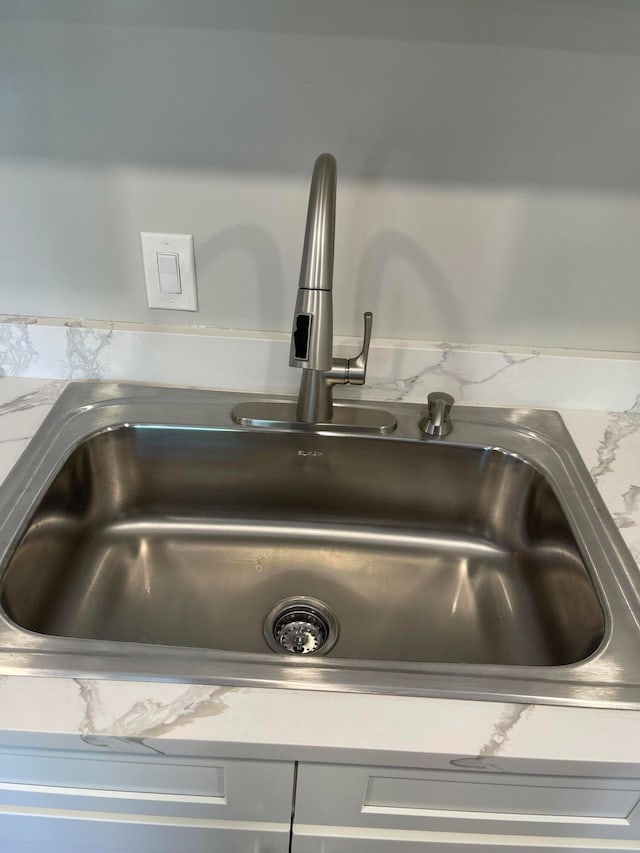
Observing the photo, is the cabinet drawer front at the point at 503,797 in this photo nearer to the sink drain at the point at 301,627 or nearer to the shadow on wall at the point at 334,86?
the sink drain at the point at 301,627

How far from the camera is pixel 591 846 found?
25.0 inches

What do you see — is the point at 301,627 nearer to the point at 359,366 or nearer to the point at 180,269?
the point at 359,366

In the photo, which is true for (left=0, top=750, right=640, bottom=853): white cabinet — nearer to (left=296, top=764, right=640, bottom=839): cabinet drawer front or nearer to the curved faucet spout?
(left=296, top=764, right=640, bottom=839): cabinet drawer front

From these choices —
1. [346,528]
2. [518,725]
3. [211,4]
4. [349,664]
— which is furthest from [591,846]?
[211,4]

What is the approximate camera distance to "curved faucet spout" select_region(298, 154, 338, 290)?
723mm

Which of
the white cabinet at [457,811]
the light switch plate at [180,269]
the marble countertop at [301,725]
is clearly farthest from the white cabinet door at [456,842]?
the light switch plate at [180,269]

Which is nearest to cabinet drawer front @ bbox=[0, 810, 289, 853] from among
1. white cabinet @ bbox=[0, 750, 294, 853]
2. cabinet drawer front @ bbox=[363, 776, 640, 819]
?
white cabinet @ bbox=[0, 750, 294, 853]

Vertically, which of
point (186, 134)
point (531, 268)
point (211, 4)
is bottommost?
point (531, 268)

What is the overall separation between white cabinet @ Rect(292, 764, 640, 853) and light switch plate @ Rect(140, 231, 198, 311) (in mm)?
660

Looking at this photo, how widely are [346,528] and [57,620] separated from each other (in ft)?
1.41

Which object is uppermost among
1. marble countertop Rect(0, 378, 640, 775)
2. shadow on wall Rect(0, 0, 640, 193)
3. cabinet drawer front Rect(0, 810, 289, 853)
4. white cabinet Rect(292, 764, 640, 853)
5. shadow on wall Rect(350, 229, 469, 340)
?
shadow on wall Rect(0, 0, 640, 193)

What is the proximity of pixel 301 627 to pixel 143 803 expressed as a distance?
0.29 m

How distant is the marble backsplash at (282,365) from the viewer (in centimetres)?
96

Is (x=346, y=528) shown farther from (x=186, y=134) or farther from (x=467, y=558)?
(x=186, y=134)
